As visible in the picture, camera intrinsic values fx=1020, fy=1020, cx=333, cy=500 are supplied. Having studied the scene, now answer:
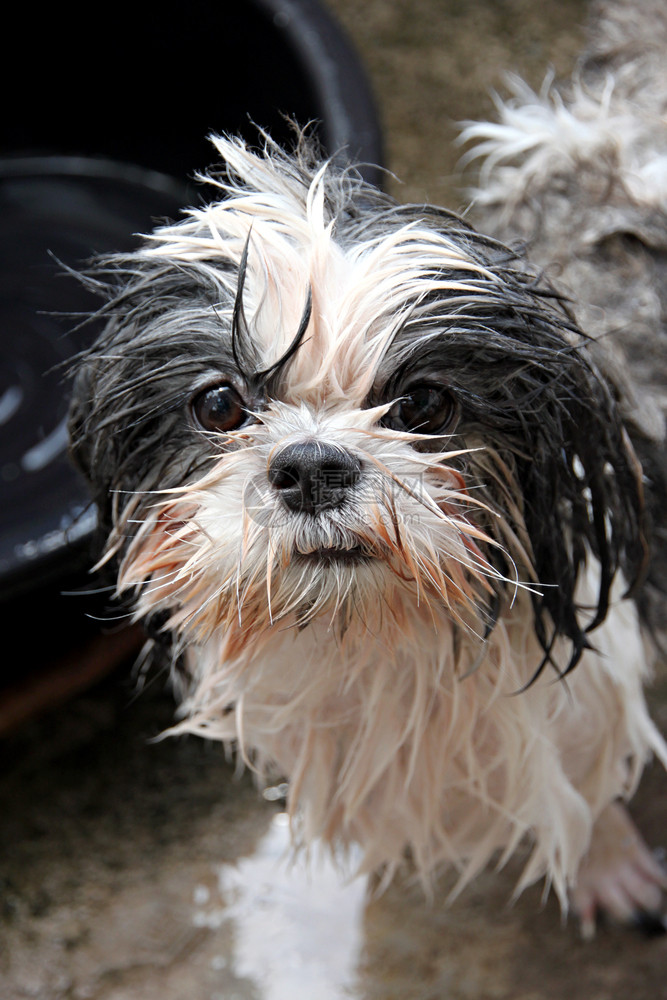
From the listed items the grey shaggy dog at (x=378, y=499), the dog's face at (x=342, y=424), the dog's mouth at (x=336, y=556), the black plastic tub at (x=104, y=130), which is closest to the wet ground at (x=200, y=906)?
the grey shaggy dog at (x=378, y=499)

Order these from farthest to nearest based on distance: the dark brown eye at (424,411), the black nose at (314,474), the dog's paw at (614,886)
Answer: the dog's paw at (614,886), the dark brown eye at (424,411), the black nose at (314,474)

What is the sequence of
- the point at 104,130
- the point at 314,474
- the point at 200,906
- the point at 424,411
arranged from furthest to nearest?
the point at 104,130
the point at 200,906
the point at 424,411
the point at 314,474

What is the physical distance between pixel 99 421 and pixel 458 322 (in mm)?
453

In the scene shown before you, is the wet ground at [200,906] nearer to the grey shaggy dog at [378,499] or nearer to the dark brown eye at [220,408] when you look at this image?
the grey shaggy dog at [378,499]

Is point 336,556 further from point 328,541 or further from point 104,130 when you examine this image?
point 104,130

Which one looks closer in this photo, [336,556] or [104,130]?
[336,556]

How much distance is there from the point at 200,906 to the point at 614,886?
0.78m

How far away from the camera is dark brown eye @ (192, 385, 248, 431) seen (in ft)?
3.76

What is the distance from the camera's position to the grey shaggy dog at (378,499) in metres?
1.06

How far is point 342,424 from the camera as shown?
106 cm

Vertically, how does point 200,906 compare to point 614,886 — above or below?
below

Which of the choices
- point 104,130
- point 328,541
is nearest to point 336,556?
point 328,541

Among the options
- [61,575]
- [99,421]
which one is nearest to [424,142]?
[61,575]

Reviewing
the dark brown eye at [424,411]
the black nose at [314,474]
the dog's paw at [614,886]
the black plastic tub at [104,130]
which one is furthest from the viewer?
the black plastic tub at [104,130]
